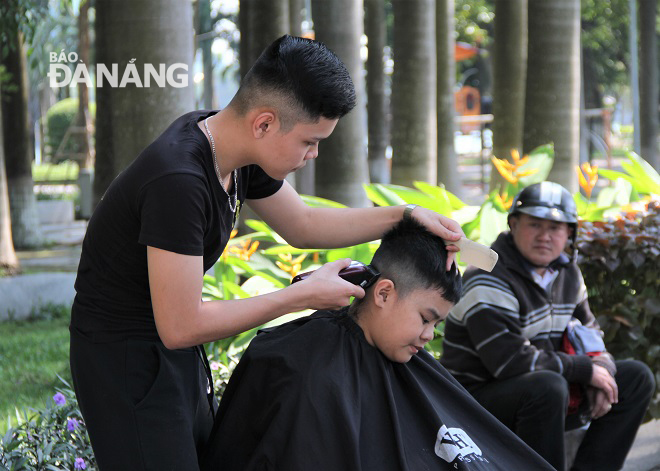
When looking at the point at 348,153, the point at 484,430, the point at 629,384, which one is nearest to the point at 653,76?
the point at 348,153

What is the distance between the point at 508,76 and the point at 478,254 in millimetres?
7693

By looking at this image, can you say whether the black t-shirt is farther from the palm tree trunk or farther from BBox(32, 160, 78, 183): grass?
the palm tree trunk

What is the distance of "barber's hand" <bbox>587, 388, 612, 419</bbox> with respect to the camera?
4062 millimetres

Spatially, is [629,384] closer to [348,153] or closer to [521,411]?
[521,411]

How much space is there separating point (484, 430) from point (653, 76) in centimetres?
1598

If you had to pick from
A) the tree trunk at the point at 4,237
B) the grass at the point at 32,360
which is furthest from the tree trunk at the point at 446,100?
the grass at the point at 32,360

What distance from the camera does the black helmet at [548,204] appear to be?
4.11m

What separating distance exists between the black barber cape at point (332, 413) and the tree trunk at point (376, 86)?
37.8 ft

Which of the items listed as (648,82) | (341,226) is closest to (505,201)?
(341,226)

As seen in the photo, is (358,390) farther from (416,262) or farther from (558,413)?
(558,413)

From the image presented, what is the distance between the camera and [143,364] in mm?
2445

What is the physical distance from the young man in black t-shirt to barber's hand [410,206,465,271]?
14.5 inches

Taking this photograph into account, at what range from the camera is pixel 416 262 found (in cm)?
276

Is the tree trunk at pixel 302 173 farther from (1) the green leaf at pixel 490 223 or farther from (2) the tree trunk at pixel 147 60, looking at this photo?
(2) the tree trunk at pixel 147 60
